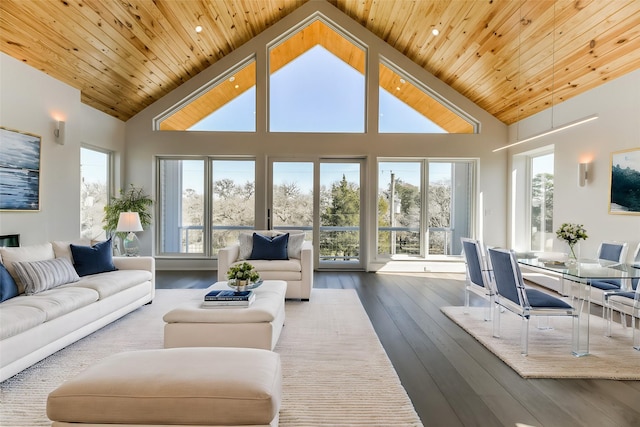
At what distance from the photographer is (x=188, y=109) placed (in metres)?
6.80

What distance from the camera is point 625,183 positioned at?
4.32 meters

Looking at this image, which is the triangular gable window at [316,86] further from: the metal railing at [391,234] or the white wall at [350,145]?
the metal railing at [391,234]

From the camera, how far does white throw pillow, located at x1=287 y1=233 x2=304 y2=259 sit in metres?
5.03

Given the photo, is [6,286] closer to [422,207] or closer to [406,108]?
[422,207]

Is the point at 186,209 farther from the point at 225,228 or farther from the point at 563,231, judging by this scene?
the point at 563,231

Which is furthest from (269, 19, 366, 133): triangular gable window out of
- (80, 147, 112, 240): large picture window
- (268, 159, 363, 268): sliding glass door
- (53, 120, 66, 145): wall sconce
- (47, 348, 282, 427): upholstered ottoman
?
(47, 348, 282, 427): upholstered ottoman

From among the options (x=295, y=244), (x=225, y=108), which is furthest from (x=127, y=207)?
(x=295, y=244)

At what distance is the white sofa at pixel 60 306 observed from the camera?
2420 mm

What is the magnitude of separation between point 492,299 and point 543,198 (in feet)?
11.6

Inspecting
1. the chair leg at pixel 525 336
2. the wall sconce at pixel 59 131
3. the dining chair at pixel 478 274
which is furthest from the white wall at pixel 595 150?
the wall sconce at pixel 59 131

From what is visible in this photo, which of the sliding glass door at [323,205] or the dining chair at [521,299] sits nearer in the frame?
the dining chair at [521,299]

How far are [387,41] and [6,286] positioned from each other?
670 cm

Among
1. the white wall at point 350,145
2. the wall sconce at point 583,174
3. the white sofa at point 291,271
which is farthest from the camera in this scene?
the white wall at point 350,145

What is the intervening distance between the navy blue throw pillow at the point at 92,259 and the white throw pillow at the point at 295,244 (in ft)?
7.37
